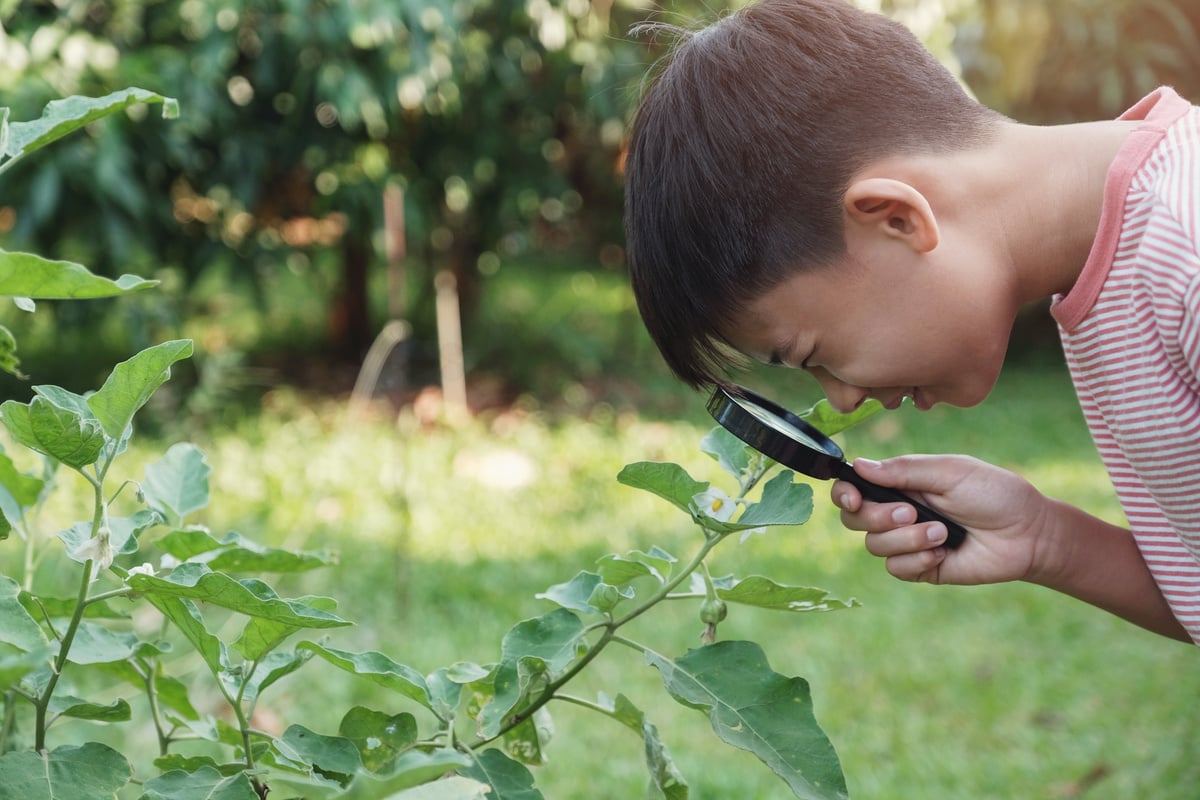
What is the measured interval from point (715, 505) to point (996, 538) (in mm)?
458

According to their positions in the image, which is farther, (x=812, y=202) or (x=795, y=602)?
(x=812, y=202)

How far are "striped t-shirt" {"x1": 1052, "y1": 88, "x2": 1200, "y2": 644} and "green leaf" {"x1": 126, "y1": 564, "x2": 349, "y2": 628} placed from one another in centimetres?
73

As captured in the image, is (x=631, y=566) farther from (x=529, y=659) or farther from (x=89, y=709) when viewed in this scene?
(x=89, y=709)

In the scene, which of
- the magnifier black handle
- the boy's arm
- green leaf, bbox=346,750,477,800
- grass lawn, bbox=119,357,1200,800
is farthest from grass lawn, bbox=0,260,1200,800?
green leaf, bbox=346,750,477,800

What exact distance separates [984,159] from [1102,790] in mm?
1462

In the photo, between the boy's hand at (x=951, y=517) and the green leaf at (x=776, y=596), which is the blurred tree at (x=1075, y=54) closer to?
the boy's hand at (x=951, y=517)

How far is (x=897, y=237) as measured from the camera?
1.11m

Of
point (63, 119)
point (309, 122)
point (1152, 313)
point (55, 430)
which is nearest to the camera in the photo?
point (55, 430)

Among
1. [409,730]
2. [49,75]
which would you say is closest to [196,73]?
[49,75]

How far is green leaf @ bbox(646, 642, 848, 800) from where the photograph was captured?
2.66 ft

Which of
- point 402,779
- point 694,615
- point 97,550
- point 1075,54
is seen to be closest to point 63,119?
point 97,550

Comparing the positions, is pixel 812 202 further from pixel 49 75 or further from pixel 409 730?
pixel 49 75

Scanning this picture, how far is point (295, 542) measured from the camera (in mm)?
3061

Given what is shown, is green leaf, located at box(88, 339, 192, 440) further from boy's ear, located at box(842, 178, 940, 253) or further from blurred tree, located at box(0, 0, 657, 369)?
blurred tree, located at box(0, 0, 657, 369)
